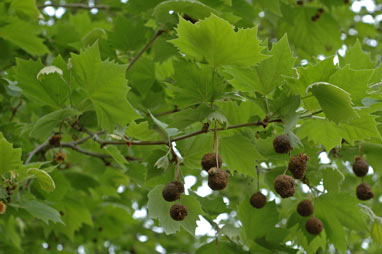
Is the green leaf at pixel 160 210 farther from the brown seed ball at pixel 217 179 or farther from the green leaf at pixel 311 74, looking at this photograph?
the green leaf at pixel 311 74

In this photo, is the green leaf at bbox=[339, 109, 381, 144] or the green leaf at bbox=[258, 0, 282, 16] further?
the green leaf at bbox=[258, 0, 282, 16]

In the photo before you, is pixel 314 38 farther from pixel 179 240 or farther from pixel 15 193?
pixel 179 240

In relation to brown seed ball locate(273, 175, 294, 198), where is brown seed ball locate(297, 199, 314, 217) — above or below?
below

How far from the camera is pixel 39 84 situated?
2914mm

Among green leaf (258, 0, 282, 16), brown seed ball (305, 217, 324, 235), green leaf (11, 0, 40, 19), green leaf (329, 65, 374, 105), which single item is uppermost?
green leaf (11, 0, 40, 19)

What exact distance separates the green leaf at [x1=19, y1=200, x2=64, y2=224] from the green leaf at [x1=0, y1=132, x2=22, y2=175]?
1.03 ft

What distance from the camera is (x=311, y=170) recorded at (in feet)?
9.46

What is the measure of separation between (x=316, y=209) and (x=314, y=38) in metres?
2.23

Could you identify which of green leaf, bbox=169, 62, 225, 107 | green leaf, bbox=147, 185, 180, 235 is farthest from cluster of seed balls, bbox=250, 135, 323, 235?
green leaf, bbox=147, 185, 180, 235

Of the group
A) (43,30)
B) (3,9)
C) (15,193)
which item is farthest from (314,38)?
(15,193)

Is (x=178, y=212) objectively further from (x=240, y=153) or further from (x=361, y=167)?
(x=361, y=167)

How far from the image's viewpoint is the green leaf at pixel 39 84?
2889mm

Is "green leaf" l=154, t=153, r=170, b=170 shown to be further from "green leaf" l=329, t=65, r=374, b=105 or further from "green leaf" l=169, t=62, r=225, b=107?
"green leaf" l=329, t=65, r=374, b=105

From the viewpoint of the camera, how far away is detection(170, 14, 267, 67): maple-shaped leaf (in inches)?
83.6
